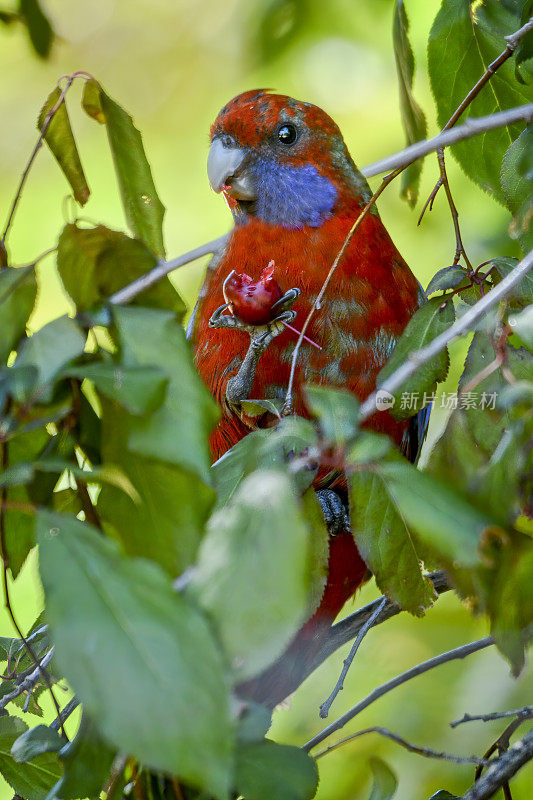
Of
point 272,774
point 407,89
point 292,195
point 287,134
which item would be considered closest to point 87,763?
point 272,774

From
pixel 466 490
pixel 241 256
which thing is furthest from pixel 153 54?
pixel 466 490

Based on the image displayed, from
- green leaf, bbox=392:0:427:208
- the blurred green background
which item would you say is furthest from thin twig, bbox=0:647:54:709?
green leaf, bbox=392:0:427:208

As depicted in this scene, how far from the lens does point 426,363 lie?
0.76m

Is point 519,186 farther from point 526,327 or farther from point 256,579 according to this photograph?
point 256,579

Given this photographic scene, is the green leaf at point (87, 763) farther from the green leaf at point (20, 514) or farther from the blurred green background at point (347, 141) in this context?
the blurred green background at point (347, 141)

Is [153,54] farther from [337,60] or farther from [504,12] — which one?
[504,12]

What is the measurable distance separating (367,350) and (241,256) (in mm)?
Result: 299

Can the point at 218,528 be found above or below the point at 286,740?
above

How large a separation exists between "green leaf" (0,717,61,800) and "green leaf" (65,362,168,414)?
53cm

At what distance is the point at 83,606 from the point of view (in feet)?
1.58

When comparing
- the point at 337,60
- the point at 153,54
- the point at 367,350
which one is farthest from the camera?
the point at 153,54

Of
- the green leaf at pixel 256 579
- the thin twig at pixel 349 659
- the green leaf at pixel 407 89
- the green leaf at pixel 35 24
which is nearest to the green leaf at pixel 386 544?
the green leaf at pixel 256 579

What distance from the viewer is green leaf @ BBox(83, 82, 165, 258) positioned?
88 centimetres

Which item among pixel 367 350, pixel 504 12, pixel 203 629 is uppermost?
pixel 504 12
